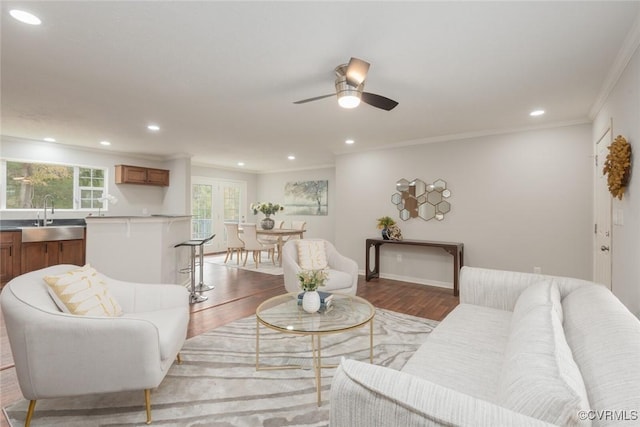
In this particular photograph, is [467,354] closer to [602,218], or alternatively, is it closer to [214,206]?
[602,218]

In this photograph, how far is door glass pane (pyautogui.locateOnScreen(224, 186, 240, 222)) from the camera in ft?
27.9

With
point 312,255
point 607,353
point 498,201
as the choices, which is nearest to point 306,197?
point 312,255

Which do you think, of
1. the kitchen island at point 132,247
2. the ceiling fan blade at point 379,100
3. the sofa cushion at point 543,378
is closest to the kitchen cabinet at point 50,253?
the kitchen island at point 132,247

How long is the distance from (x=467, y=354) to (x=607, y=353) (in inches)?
29.1

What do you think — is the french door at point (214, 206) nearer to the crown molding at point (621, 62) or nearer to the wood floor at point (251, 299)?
the wood floor at point (251, 299)

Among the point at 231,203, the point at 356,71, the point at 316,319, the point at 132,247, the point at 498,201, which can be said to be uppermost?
the point at 356,71

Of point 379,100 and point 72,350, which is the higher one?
point 379,100

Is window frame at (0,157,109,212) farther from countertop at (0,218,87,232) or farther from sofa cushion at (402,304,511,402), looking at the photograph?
sofa cushion at (402,304,511,402)

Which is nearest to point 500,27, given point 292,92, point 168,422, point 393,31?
point 393,31

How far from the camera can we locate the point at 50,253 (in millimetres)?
4816

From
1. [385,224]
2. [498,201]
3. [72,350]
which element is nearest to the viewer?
[72,350]

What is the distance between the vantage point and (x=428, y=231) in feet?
16.2

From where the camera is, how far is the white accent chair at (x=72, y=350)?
159 centimetres

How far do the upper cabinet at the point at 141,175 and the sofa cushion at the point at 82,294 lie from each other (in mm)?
4508
